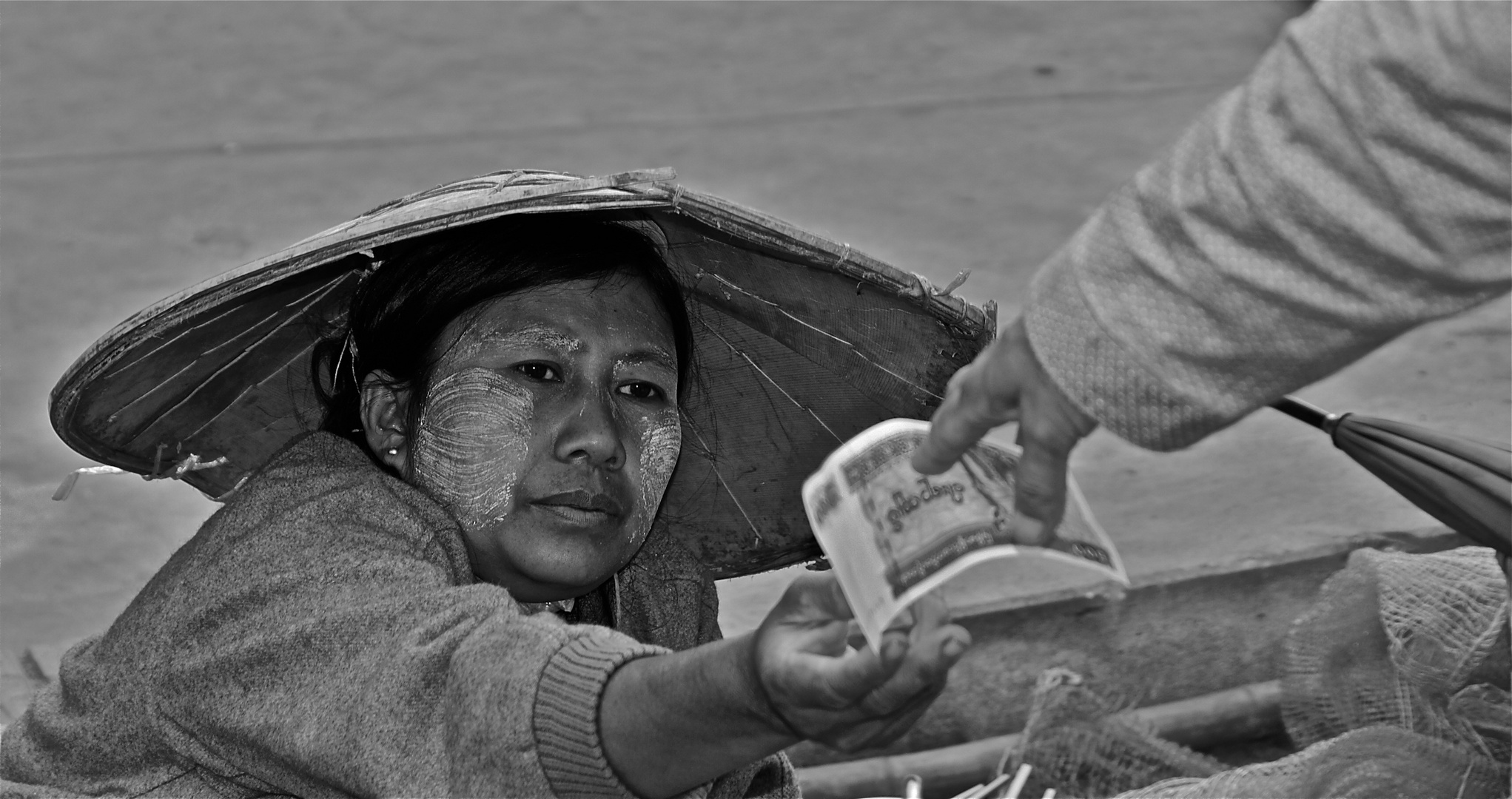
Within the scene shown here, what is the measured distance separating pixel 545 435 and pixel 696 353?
1.65 feet

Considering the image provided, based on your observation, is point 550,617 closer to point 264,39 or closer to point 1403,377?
point 1403,377

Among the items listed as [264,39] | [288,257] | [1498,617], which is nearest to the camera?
[288,257]

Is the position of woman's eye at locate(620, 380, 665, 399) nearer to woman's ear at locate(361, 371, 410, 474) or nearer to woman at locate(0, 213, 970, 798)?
woman at locate(0, 213, 970, 798)

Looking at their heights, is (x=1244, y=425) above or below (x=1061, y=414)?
below

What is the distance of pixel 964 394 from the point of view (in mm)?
1374

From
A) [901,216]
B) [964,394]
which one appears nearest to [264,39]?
[901,216]

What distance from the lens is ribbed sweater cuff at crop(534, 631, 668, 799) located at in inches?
56.9

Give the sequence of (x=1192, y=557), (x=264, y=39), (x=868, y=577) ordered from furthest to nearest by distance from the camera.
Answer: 1. (x=264, y=39)
2. (x=1192, y=557)
3. (x=868, y=577)

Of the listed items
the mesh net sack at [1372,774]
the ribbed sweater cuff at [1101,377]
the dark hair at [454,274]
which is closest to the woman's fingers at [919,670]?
the ribbed sweater cuff at [1101,377]

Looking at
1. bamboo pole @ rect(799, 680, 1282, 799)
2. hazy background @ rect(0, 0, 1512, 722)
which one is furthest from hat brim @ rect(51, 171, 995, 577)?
hazy background @ rect(0, 0, 1512, 722)

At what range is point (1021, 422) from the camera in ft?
4.40

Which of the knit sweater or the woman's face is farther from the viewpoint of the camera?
the woman's face

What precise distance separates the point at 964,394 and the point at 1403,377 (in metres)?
3.20

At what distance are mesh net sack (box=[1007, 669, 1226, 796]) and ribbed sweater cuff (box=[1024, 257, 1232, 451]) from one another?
5.24ft
